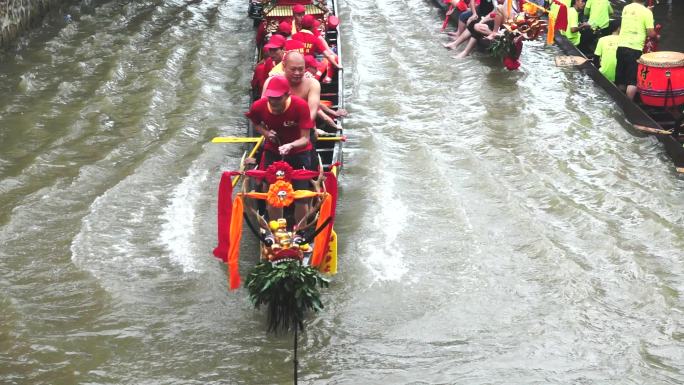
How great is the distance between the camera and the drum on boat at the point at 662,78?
1166 cm

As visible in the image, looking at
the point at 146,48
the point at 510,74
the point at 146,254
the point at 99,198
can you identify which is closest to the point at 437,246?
the point at 146,254

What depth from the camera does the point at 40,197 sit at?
33.7 feet

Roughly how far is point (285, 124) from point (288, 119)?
0.06 metres

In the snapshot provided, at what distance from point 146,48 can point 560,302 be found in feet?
33.0

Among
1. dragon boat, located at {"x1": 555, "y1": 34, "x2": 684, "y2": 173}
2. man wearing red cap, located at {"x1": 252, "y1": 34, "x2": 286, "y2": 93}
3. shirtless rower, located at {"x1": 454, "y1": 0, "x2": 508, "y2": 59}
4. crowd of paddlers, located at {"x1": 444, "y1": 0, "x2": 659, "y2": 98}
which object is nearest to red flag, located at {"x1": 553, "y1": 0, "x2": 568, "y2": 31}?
crowd of paddlers, located at {"x1": 444, "y1": 0, "x2": 659, "y2": 98}

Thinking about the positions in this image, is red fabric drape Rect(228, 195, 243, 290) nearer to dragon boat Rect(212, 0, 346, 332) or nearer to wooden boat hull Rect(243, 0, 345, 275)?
dragon boat Rect(212, 0, 346, 332)

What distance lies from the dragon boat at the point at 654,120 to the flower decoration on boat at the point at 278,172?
17.4 ft

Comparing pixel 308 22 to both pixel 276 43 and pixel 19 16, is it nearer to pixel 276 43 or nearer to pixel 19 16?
pixel 276 43

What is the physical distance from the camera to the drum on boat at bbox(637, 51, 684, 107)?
1166 centimetres

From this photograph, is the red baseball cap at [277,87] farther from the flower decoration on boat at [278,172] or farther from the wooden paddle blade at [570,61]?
the wooden paddle blade at [570,61]

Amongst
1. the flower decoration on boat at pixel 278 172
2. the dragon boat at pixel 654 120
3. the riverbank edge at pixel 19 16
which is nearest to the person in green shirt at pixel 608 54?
the dragon boat at pixel 654 120

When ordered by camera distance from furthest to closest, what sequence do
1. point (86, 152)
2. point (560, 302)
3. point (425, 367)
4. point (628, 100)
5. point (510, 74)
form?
point (510, 74), point (628, 100), point (86, 152), point (560, 302), point (425, 367)

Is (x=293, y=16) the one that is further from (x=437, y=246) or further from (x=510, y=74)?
(x=437, y=246)

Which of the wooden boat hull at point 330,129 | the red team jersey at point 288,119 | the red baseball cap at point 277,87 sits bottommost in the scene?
the wooden boat hull at point 330,129
